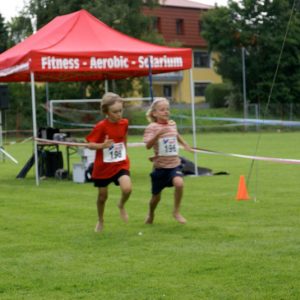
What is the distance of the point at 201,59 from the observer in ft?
255

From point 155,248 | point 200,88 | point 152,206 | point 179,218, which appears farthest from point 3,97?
point 200,88

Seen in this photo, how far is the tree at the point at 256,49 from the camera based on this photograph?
57094 millimetres

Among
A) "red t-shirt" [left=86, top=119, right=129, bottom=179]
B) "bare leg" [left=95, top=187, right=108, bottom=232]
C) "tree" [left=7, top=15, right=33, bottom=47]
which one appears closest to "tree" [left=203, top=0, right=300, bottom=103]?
"tree" [left=7, top=15, right=33, bottom=47]

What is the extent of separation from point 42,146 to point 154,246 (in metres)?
10.6

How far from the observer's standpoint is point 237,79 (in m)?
59.5

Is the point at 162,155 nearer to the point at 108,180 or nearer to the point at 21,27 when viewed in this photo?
the point at 108,180

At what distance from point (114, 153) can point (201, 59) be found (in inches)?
2712

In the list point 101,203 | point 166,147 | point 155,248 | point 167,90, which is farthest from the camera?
point 167,90

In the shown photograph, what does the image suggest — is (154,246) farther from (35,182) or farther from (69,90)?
(69,90)

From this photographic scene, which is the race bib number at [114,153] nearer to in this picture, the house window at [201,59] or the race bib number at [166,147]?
the race bib number at [166,147]

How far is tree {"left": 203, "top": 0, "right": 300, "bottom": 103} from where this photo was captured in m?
57.1

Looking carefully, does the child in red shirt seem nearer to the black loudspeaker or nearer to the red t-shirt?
the red t-shirt

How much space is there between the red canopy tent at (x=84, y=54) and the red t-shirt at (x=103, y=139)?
22.6ft

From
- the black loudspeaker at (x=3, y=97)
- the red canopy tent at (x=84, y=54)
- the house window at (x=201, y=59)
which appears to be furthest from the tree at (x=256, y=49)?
the red canopy tent at (x=84, y=54)
